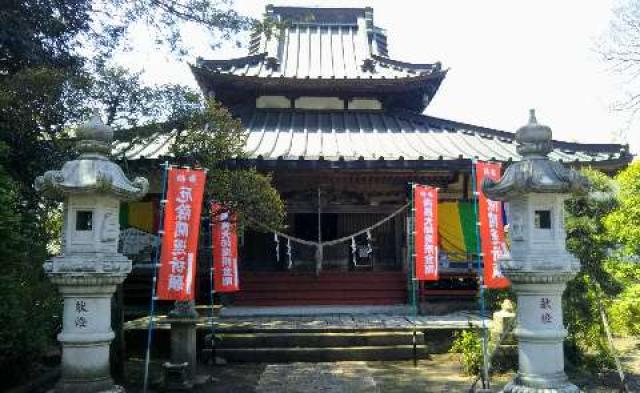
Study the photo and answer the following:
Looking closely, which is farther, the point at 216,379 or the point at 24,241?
the point at 216,379

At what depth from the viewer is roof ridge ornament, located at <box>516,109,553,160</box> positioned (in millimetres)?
6379

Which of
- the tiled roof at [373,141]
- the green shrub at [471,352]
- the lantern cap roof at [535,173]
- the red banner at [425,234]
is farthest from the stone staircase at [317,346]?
the lantern cap roof at [535,173]

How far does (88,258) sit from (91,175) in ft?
2.99

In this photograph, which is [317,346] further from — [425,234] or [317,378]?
[425,234]

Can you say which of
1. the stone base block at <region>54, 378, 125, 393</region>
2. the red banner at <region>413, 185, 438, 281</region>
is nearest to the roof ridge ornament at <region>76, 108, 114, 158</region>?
the stone base block at <region>54, 378, 125, 393</region>

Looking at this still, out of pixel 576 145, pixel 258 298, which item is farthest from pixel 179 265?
pixel 576 145

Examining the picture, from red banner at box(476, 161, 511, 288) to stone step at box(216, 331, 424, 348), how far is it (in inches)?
111

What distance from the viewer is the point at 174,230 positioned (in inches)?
Result: 340

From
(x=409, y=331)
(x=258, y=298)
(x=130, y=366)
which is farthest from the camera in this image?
(x=258, y=298)

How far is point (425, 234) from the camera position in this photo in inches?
451

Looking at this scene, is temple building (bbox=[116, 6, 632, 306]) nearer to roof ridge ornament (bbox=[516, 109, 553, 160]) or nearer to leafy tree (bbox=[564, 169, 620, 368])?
leafy tree (bbox=[564, 169, 620, 368])

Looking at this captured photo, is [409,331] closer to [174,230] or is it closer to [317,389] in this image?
[317,389]

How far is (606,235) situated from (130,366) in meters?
8.71

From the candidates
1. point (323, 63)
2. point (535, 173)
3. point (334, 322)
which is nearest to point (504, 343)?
point (334, 322)
